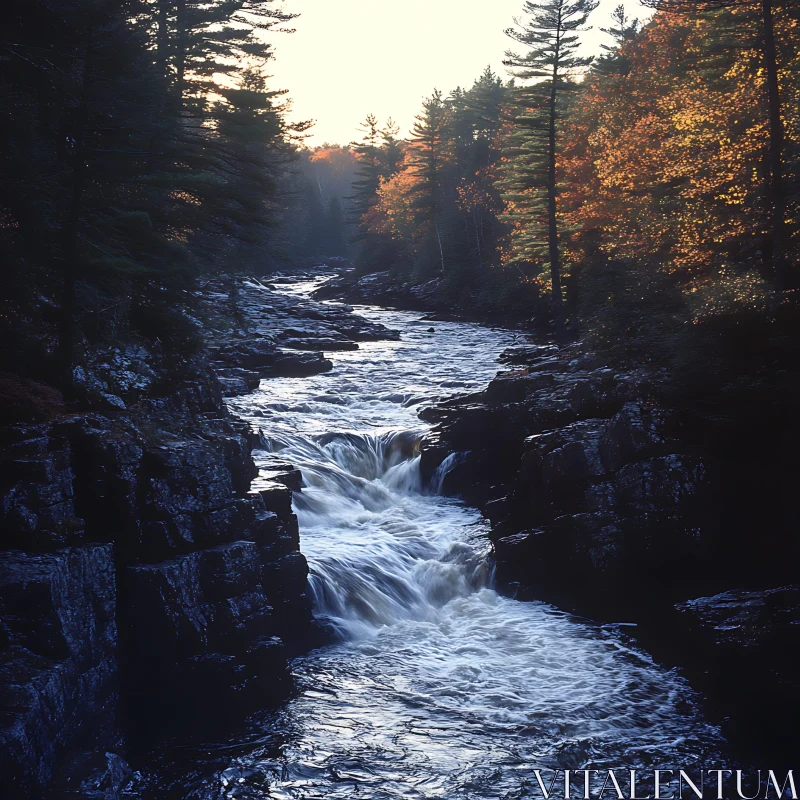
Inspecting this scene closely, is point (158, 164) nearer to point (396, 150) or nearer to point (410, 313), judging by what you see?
point (410, 313)

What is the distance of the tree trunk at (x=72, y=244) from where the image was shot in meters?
11.6

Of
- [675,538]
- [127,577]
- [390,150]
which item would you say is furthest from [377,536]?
[390,150]

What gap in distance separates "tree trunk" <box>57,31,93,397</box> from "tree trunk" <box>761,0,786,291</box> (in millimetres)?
14341

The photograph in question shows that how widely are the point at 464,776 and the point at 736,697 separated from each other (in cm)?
402

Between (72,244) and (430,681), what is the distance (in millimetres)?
9224

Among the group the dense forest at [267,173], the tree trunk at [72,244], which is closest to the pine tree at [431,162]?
the dense forest at [267,173]

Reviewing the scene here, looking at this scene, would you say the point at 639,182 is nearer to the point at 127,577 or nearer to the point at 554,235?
the point at 554,235

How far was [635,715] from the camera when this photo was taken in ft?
32.1

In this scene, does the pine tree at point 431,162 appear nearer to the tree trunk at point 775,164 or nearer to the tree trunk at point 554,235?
the tree trunk at point 554,235

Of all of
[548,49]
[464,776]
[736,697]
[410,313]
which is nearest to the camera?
[464,776]

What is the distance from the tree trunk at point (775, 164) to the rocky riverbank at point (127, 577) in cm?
1222

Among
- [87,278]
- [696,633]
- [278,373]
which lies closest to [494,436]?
[696,633]

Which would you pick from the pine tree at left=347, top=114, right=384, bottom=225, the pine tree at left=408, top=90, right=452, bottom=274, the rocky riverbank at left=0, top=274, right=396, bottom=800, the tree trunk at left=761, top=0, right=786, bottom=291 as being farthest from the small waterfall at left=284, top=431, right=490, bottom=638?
the pine tree at left=347, top=114, right=384, bottom=225

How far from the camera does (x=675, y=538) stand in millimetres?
12688
